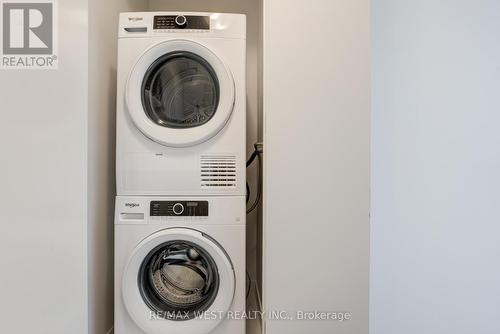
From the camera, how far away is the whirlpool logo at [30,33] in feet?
4.03

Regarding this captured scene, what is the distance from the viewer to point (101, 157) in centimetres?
142

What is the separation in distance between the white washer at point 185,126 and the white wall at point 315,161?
0.18 metres

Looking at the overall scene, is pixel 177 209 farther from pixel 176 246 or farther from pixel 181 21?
pixel 181 21

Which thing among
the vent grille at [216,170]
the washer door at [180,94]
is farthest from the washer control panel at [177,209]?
the washer door at [180,94]

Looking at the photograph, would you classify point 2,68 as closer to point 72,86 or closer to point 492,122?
point 72,86

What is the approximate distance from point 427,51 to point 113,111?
1.44 metres

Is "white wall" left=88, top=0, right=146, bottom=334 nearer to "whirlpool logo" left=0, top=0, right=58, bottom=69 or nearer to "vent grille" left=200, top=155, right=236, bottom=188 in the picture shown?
"whirlpool logo" left=0, top=0, right=58, bottom=69

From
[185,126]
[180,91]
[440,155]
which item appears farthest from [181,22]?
[440,155]

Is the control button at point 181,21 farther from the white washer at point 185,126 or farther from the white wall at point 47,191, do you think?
the white wall at point 47,191

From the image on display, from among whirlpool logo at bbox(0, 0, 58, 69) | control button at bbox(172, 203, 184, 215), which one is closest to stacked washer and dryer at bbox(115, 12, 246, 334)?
control button at bbox(172, 203, 184, 215)

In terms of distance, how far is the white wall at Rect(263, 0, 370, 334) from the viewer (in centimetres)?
123

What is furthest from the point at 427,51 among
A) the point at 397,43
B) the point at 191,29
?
the point at 191,29

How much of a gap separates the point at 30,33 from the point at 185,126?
0.76m

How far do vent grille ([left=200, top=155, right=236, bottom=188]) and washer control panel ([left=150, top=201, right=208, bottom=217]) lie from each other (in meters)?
0.11
